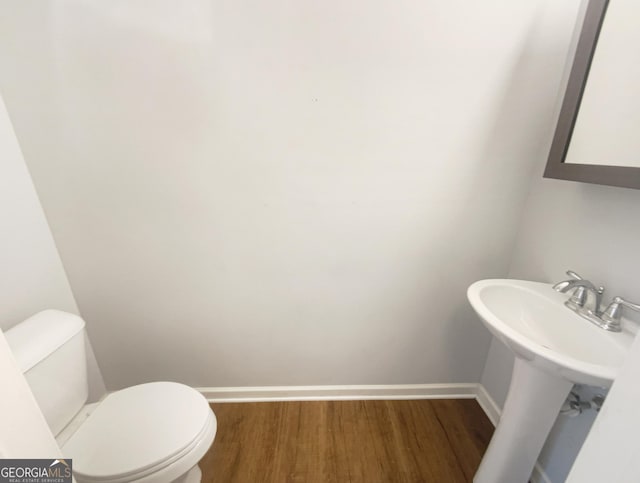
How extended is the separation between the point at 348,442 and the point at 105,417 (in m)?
1.02

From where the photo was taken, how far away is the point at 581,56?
0.83 metres

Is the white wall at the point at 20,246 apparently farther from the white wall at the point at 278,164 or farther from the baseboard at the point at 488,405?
the baseboard at the point at 488,405

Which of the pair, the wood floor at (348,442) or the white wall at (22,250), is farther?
the wood floor at (348,442)

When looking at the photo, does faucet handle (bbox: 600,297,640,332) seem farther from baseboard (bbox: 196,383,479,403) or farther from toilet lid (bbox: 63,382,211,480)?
toilet lid (bbox: 63,382,211,480)

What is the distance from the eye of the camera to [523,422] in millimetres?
906

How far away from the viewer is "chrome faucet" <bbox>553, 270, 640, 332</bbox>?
78 cm

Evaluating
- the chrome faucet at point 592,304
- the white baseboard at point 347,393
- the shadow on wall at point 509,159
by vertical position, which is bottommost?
the white baseboard at point 347,393

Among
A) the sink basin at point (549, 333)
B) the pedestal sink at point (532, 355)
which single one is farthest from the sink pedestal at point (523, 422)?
the sink basin at point (549, 333)

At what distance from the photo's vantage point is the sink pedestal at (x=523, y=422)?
33.1 inches

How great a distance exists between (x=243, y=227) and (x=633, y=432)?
1168 millimetres

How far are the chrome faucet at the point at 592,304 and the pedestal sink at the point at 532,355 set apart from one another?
2 centimetres

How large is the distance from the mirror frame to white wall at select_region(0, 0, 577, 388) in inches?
7.6

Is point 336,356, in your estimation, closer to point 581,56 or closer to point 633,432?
point 633,432

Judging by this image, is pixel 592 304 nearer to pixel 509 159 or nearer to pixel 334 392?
pixel 509 159
